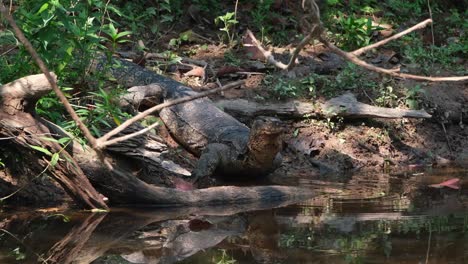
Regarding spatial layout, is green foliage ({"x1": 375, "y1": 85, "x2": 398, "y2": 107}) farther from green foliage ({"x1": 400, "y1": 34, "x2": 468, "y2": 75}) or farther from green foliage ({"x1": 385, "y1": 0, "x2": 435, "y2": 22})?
green foliage ({"x1": 385, "y1": 0, "x2": 435, "y2": 22})

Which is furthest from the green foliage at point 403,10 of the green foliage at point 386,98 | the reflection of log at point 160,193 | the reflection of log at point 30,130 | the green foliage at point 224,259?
the green foliage at point 224,259

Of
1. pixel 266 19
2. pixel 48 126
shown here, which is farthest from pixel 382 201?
pixel 266 19

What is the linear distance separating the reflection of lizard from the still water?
986mm

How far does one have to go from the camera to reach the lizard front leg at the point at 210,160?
264 inches

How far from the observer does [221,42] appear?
9.67 meters

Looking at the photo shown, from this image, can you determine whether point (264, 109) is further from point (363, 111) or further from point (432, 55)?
point (432, 55)

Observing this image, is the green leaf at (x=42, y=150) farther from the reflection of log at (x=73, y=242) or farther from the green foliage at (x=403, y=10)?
the green foliage at (x=403, y=10)

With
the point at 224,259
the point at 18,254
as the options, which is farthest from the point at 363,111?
the point at 18,254

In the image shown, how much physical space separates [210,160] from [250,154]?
39 centimetres

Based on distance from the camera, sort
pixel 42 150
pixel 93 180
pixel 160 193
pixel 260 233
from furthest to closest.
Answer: pixel 160 193, pixel 93 180, pixel 42 150, pixel 260 233

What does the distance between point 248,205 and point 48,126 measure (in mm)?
1673

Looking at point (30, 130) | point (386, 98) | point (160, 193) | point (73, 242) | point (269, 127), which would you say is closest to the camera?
point (73, 242)

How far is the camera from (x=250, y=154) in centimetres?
691

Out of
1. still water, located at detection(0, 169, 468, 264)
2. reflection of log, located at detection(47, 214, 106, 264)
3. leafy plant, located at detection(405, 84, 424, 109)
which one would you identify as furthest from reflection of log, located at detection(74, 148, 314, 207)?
leafy plant, located at detection(405, 84, 424, 109)
